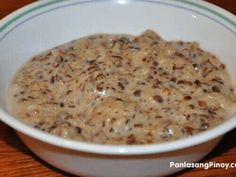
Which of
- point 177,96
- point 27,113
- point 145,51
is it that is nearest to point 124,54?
point 145,51

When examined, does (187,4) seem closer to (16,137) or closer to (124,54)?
(124,54)

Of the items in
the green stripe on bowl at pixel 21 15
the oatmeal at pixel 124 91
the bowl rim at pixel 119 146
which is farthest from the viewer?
the green stripe on bowl at pixel 21 15

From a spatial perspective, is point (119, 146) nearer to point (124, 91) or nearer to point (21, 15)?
point (124, 91)

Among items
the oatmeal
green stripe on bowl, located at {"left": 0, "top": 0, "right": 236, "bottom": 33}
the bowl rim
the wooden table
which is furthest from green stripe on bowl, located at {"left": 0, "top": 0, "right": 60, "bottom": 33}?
the bowl rim

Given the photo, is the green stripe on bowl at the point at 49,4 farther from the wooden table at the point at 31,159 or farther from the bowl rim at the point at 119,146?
the bowl rim at the point at 119,146

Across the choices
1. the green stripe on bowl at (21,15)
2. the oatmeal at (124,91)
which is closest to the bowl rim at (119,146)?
the oatmeal at (124,91)
